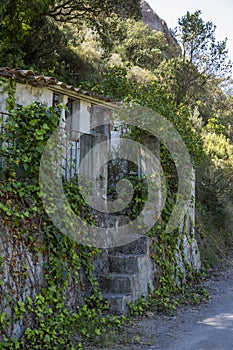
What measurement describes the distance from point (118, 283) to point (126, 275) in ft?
0.61

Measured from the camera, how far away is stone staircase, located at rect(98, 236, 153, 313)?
252 inches

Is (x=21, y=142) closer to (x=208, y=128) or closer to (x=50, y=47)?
(x=50, y=47)

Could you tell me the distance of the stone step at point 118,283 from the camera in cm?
668

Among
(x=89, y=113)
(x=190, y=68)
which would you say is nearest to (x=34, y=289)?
(x=89, y=113)

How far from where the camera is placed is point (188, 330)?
5.94 m

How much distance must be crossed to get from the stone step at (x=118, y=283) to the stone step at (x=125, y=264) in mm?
265

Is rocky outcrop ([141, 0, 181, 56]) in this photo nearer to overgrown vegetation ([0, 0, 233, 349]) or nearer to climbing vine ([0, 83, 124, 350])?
overgrown vegetation ([0, 0, 233, 349])

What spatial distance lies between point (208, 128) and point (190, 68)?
3.07 meters

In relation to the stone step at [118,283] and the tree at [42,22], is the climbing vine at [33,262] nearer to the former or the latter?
the stone step at [118,283]

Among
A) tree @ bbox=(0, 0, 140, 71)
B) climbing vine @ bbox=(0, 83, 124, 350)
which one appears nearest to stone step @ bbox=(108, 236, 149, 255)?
climbing vine @ bbox=(0, 83, 124, 350)

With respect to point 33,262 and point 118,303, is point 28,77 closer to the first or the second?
point 33,262

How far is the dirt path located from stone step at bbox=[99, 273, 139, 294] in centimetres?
51

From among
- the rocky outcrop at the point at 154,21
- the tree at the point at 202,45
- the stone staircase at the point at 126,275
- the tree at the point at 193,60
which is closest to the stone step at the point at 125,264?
the stone staircase at the point at 126,275

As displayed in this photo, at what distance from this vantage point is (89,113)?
961 centimetres
